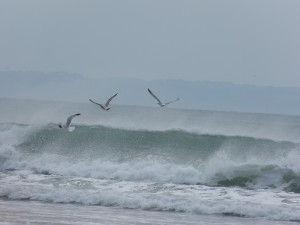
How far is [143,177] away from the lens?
24.1 metres

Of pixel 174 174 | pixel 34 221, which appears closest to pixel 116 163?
pixel 174 174

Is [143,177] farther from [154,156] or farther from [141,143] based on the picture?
[141,143]

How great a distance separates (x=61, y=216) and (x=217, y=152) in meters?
14.0

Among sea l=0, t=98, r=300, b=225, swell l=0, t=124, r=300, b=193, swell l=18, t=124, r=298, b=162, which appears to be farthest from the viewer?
swell l=18, t=124, r=298, b=162

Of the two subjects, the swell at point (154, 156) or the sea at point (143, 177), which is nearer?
the sea at point (143, 177)

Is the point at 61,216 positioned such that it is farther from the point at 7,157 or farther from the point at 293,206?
the point at 7,157

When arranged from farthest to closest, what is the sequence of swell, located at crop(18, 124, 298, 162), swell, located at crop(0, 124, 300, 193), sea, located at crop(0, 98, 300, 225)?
swell, located at crop(18, 124, 298, 162) → swell, located at crop(0, 124, 300, 193) → sea, located at crop(0, 98, 300, 225)

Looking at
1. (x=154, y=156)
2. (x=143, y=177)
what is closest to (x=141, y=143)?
(x=154, y=156)

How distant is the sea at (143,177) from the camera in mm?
17078

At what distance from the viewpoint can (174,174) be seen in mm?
24219

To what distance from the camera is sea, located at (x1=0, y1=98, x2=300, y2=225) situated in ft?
56.0

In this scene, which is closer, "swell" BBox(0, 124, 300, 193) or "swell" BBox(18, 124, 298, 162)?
"swell" BBox(0, 124, 300, 193)

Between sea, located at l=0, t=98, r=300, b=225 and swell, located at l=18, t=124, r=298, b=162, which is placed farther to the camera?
swell, located at l=18, t=124, r=298, b=162

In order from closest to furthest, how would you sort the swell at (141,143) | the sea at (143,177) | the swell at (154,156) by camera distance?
the sea at (143,177) → the swell at (154,156) → the swell at (141,143)
